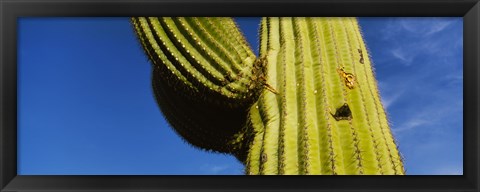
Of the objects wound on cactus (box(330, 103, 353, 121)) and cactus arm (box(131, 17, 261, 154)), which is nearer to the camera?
wound on cactus (box(330, 103, 353, 121))

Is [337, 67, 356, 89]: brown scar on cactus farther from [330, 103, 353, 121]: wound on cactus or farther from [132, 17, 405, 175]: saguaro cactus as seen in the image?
[330, 103, 353, 121]: wound on cactus

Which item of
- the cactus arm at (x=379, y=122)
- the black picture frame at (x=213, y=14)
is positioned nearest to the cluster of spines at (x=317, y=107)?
the cactus arm at (x=379, y=122)

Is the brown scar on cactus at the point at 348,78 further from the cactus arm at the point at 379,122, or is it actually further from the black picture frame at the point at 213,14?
the black picture frame at the point at 213,14

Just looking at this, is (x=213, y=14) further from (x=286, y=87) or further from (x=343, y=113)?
(x=343, y=113)

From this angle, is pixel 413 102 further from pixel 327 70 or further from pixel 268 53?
pixel 268 53

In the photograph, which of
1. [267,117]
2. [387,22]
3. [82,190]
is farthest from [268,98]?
[82,190]

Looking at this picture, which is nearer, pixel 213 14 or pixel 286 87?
pixel 213 14

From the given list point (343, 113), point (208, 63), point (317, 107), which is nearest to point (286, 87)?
point (317, 107)

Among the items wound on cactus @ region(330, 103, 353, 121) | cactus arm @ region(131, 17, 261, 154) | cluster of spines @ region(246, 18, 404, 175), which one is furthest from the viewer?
cactus arm @ region(131, 17, 261, 154)

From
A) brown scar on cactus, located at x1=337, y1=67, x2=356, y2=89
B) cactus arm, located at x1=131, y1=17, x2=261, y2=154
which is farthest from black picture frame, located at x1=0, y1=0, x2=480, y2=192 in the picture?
brown scar on cactus, located at x1=337, y1=67, x2=356, y2=89
